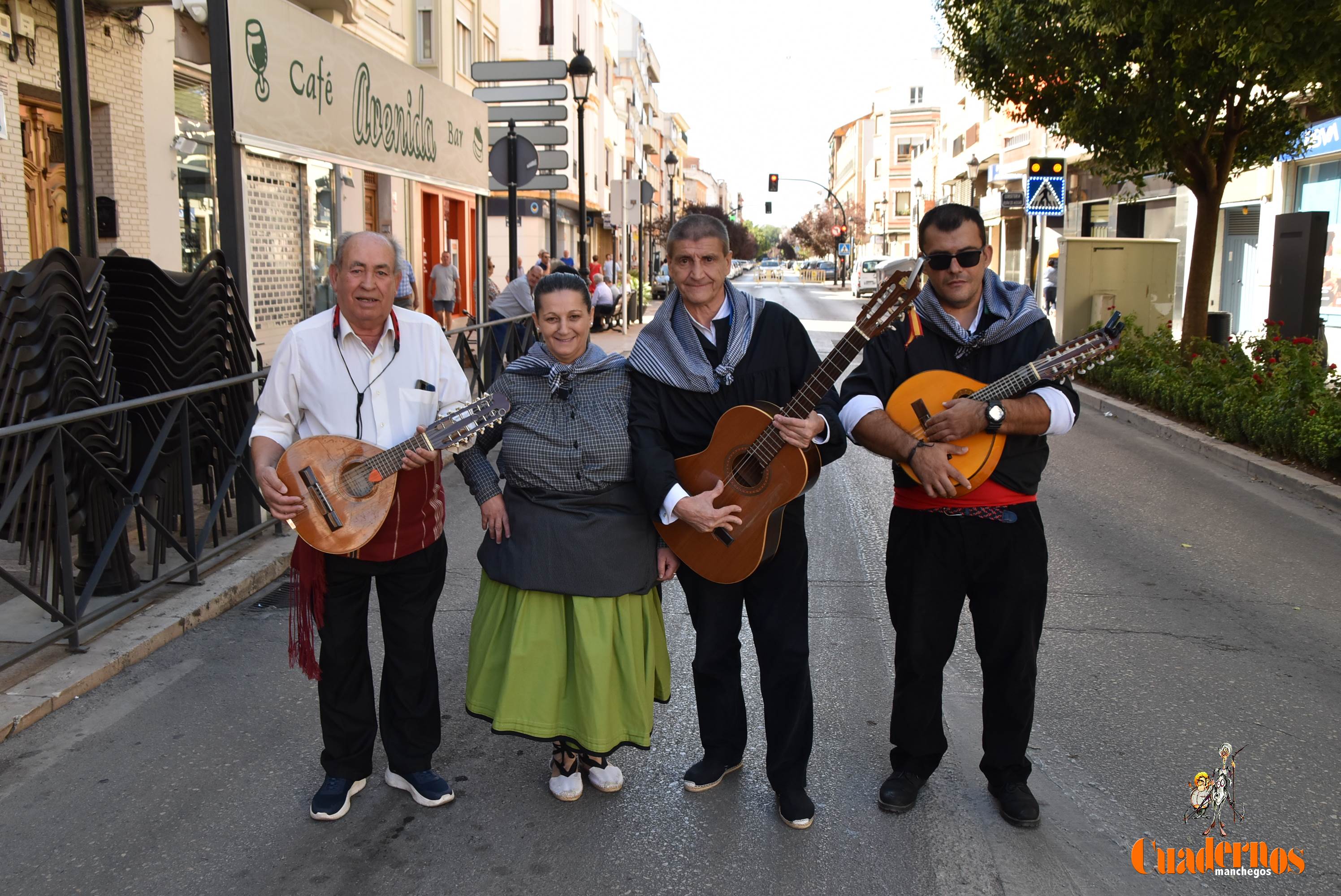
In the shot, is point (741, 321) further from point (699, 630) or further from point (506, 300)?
point (506, 300)

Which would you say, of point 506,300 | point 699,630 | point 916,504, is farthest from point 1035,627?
point 506,300

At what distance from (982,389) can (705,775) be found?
157 centimetres

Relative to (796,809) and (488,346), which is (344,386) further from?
(488,346)

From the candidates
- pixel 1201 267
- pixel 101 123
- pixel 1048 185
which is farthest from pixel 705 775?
pixel 1048 185

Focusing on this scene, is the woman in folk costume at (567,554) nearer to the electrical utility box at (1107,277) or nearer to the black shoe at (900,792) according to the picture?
the black shoe at (900,792)

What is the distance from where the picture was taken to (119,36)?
40.4 feet

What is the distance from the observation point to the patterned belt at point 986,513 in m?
3.42

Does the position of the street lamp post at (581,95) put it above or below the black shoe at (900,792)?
above

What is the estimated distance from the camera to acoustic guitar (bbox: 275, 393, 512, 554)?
11.1 ft

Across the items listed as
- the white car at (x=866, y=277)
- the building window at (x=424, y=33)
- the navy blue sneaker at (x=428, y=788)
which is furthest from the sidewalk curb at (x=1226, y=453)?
the building window at (x=424, y=33)

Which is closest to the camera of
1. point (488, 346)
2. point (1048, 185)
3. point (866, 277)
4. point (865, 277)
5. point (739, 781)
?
point (739, 781)

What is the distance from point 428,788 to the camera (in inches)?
147

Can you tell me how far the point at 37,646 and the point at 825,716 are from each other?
10.8ft

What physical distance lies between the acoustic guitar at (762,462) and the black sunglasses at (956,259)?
113 mm
